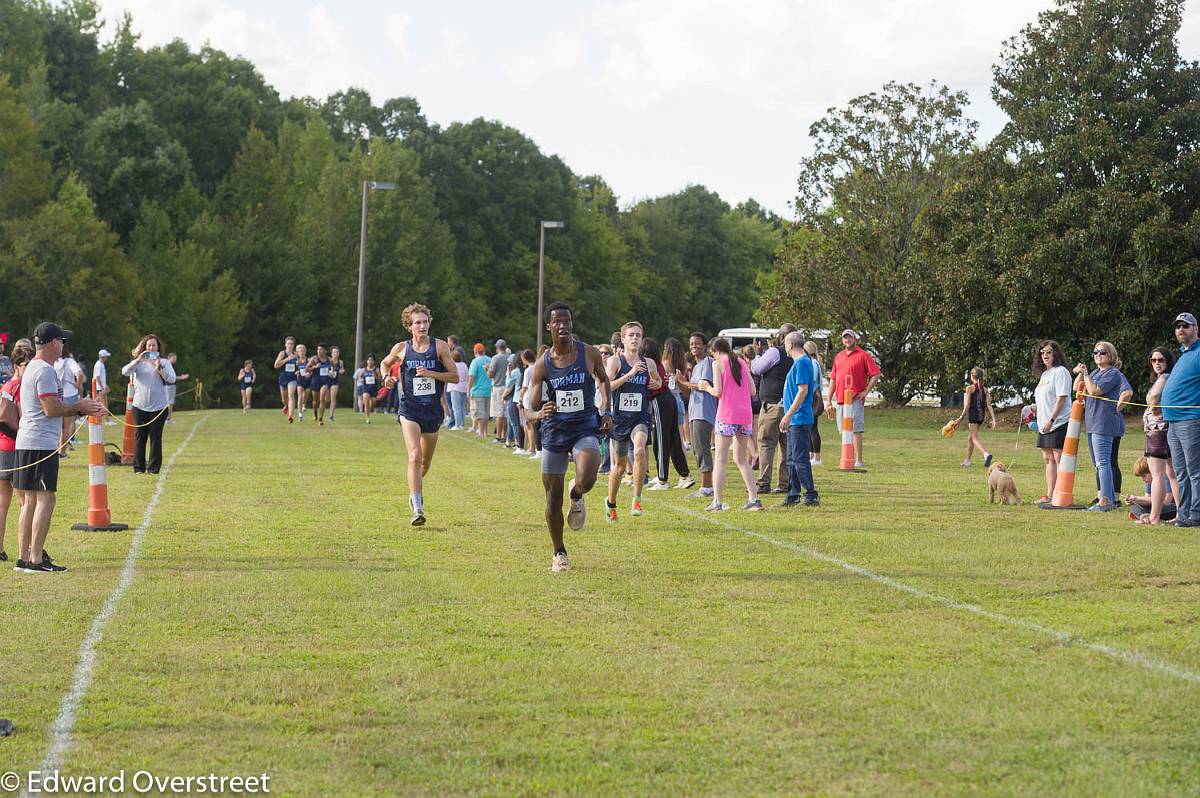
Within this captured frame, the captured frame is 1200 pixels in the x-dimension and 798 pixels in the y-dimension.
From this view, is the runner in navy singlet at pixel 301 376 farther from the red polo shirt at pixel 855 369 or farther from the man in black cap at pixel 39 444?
the man in black cap at pixel 39 444

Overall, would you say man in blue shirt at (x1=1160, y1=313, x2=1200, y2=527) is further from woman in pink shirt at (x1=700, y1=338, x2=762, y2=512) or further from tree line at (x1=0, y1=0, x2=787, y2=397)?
tree line at (x1=0, y1=0, x2=787, y2=397)

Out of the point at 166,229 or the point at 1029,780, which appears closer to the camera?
the point at 1029,780

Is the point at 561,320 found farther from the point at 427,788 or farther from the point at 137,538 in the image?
the point at 427,788

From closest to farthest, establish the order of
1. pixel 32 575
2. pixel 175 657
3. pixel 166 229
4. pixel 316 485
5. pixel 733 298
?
pixel 175 657
pixel 32 575
pixel 316 485
pixel 166 229
pixel 733 298

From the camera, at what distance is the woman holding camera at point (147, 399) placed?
2055 cm

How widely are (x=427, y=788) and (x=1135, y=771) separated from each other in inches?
105

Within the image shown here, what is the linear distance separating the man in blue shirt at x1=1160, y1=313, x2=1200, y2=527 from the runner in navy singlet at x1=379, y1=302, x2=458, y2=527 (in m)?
6.81

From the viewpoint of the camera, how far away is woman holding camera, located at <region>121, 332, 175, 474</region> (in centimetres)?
2055

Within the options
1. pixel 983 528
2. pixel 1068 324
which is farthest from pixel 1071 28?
pixel 983 528

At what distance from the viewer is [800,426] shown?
15930 millimetres

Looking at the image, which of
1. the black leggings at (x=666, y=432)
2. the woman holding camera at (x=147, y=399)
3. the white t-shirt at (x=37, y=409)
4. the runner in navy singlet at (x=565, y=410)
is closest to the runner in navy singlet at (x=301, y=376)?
the woman holding camera at (x=147, y=399)

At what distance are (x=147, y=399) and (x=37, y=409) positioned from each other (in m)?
9.97

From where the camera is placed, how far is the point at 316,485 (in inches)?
760

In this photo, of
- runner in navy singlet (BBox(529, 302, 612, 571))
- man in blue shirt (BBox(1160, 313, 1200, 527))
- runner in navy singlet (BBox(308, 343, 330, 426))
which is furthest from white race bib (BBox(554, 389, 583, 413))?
runner in navy singlet (BBox(308, 343, 330, 426))
